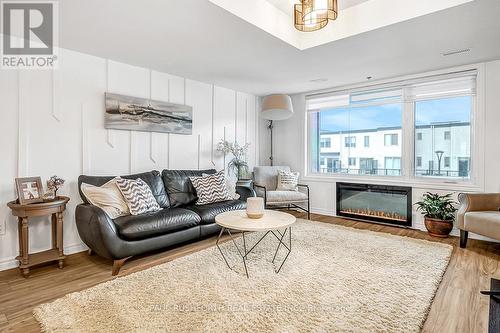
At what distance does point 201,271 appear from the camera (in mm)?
2473

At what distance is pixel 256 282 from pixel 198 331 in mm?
716

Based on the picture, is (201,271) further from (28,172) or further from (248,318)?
(28,172)

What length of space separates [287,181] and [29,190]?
371cm

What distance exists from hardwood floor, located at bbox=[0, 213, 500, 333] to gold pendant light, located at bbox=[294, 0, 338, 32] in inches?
95.1

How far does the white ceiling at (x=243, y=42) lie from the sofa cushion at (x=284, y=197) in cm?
191

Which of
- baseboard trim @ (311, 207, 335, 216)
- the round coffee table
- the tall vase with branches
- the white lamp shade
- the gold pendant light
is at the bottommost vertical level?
baseboard trim @ (311, 207, 335, 216)

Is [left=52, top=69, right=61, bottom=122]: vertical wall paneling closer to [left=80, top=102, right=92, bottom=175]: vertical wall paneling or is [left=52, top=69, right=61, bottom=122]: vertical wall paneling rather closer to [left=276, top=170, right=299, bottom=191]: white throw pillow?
[left=80, top=102, right=92, bottom=175]: vertical wall paneling

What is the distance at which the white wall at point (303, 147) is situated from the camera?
11.7 ft

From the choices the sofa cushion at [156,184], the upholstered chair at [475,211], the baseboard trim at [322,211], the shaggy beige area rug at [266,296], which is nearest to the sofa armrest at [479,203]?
the upholstered chair at [475,211]

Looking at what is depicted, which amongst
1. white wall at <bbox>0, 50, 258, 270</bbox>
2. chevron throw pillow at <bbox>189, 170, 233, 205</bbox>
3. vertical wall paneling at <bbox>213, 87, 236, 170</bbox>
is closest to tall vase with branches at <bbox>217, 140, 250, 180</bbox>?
vertical wall paneling at <bbox>213, 87, 236, 170</bbox>

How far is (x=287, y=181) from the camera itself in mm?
4984

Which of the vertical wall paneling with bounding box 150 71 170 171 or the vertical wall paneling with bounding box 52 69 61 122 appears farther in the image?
the vertical wall paneling with bounding box 150 71 170 171

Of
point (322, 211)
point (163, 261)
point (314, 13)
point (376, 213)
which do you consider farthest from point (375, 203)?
point (163, 261)

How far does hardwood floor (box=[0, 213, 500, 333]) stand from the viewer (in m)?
1.79
